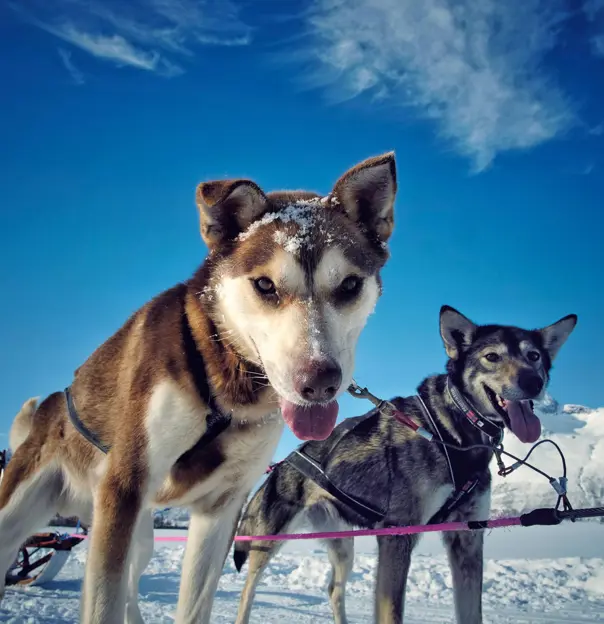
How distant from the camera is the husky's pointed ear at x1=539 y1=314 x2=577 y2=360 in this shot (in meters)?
4.56

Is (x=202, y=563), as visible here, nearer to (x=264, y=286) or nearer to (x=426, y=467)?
(x=264, y=286)

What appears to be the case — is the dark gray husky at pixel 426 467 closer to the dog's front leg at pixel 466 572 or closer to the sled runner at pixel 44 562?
the dog's front leg at pixel 466 572

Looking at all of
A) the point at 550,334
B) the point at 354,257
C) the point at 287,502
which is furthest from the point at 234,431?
the point at 550,334

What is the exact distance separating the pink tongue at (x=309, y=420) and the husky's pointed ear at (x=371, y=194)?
94 cm

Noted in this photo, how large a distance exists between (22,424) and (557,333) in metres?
4.11

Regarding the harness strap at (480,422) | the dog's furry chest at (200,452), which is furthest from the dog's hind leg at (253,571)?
the dog's furry chest at (200,452)

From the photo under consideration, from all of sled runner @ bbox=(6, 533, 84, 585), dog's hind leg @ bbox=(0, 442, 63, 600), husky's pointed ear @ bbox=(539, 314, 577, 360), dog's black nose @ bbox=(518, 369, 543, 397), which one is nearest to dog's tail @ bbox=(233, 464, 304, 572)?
dog's black nose @ bbox=(518, 369, 543, 397)

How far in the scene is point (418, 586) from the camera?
6.59m

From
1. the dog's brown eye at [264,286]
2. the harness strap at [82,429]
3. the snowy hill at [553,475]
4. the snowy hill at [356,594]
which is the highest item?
the snowy hill at [553,475]

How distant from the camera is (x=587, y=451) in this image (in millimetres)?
42781

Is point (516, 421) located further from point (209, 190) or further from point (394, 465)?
point (209, 190)

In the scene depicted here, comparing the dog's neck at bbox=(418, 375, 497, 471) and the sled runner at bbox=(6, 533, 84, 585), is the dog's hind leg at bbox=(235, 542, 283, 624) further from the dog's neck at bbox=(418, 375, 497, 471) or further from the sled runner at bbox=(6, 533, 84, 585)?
the sled runner at bbox=(6, 533, 84, 585)

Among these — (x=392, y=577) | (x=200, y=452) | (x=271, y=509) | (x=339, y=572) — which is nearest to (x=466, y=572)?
(x=392, y=577)

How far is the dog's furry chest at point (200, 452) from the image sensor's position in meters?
2.27
